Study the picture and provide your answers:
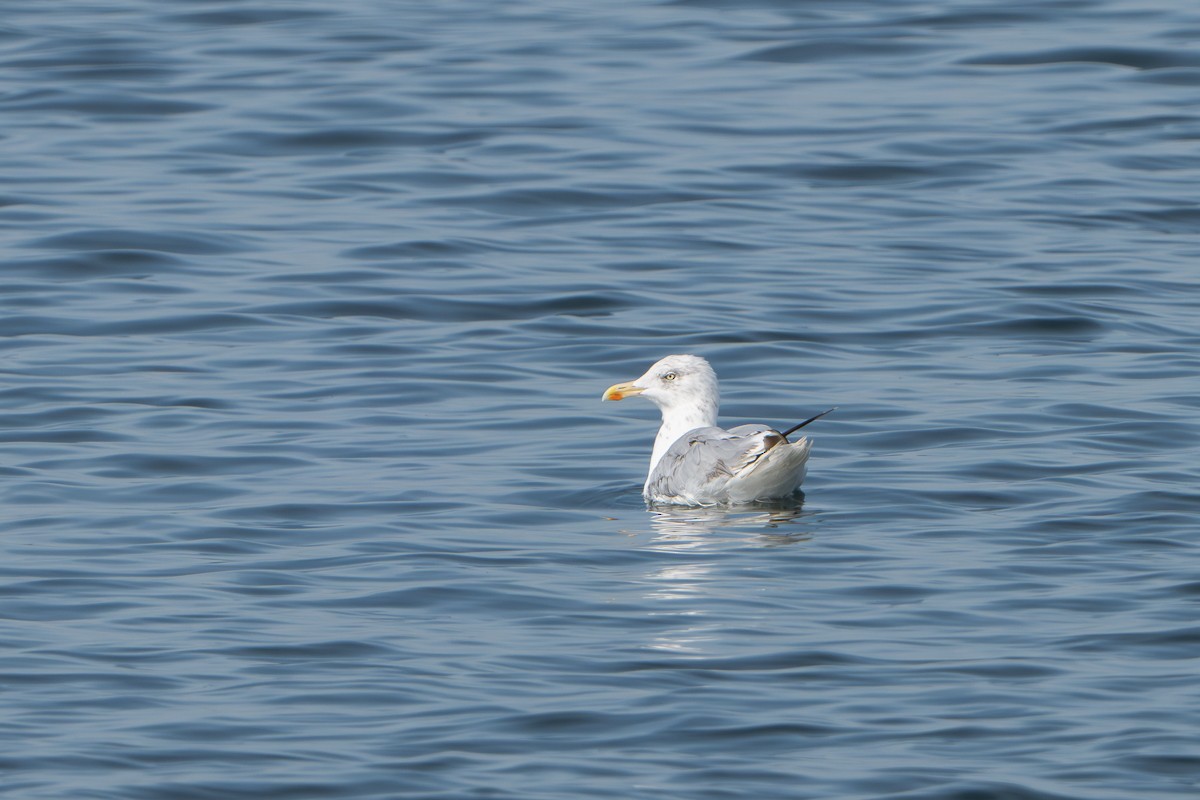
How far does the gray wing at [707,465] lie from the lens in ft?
40.5

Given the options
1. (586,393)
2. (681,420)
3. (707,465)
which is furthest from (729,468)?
(586,393)

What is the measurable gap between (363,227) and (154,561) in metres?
8.29

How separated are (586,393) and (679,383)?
1470mm

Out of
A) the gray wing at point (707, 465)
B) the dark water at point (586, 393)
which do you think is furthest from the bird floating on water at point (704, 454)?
the dark water at point (586, 393)

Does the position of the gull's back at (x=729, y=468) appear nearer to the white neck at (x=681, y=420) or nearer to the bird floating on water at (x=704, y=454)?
the bird floating on water at (x=704, y=454)

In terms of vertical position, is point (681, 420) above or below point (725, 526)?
above

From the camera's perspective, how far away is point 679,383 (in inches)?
536

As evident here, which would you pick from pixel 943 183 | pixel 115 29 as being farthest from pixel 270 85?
pixel 943 183

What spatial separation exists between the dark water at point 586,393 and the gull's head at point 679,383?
0.51 m

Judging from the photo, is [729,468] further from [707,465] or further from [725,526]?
[725,526]

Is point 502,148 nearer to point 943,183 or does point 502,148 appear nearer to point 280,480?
point 943,183

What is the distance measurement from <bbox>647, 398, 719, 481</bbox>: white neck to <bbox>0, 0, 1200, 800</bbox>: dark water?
38cm

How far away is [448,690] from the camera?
29.5ft

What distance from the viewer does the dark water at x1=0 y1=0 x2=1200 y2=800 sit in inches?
338
